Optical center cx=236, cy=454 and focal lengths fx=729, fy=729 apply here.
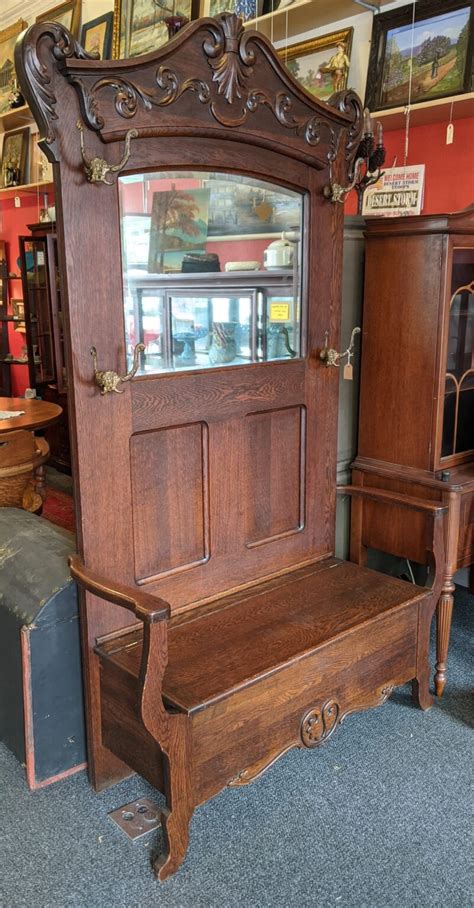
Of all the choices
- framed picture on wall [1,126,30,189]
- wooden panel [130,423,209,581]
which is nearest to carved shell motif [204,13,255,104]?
wooden panel [130,423,209,581]

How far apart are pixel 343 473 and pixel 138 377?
101 centimetres

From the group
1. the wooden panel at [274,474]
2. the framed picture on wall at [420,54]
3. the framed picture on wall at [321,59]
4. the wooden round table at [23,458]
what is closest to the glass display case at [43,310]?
the wooden round table at [23,458]

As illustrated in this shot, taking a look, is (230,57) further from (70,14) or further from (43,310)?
(43,310)

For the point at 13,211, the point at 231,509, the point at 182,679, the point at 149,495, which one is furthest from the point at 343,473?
the point at 13,211

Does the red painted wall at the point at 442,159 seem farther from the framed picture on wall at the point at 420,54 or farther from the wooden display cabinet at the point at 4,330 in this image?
the wooden display cabinet at the point at 4,330

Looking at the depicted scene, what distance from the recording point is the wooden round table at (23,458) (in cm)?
323

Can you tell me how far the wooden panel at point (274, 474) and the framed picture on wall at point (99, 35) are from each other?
10.5 ft

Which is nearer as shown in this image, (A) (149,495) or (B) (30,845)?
(B) (30,845)

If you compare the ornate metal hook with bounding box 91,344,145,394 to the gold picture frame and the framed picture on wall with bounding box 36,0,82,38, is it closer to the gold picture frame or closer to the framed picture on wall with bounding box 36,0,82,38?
the framed picture on wall with bounding box 36,0,82,38

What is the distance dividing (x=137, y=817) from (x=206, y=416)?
1.04 metres

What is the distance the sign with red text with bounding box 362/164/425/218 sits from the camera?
3.10 metres

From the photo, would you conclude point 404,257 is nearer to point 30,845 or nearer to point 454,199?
point 454,199

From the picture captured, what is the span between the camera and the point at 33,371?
5.61 m

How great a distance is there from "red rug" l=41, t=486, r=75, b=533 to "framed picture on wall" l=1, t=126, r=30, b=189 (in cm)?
252
